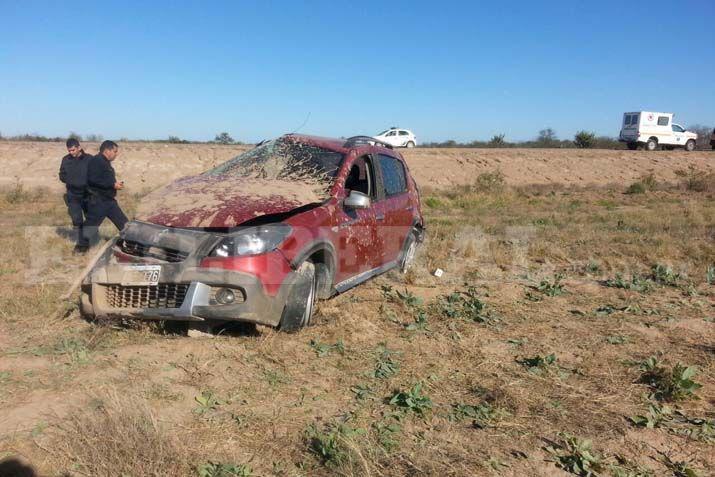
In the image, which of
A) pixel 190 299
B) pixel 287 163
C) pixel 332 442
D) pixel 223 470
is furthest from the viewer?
pixel 287 163

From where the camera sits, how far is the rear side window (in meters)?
5.97

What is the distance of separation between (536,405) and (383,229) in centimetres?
271

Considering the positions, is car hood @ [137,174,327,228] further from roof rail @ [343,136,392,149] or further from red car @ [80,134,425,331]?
roof rail @ [343,136,392,149]

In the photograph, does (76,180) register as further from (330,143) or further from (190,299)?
(190,299)

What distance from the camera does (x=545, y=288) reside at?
6184 mm

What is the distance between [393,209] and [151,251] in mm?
2743

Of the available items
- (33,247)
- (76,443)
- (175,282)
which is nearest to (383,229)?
(175,282)

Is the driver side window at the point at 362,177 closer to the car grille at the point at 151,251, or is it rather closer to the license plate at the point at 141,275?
the car grille at the point at 151,251

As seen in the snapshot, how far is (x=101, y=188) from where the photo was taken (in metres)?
7.26

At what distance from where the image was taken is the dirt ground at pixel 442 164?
60.7ft

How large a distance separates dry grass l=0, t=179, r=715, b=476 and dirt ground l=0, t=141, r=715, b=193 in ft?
44.4

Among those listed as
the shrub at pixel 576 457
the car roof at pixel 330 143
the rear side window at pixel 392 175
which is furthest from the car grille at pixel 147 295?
the rear side window at pixel 392 175

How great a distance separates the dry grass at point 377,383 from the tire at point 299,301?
0.13 metres

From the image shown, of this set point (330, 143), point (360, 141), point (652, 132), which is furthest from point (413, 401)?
point (652, 132)
